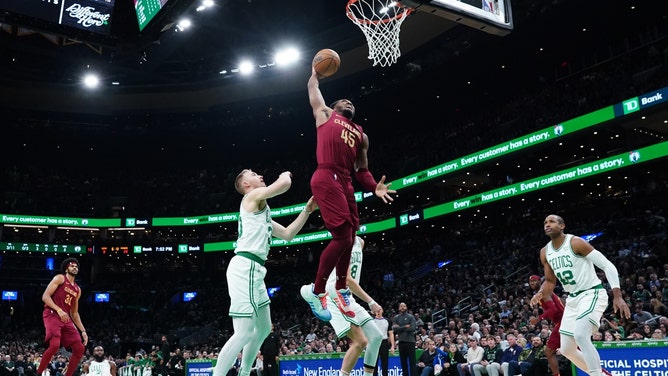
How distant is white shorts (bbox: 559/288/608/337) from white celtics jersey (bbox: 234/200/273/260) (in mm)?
3839

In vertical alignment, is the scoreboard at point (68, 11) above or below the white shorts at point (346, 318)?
above

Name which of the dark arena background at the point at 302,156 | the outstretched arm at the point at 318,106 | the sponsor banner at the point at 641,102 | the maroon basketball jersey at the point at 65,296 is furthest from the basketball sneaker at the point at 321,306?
the sponsor banner at the point at 641,102

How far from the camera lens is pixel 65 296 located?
31.9ft

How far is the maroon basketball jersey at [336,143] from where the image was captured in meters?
6.21

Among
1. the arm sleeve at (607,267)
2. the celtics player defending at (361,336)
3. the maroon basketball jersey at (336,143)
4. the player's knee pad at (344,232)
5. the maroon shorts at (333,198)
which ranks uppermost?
the maroon basketball jersey at (336,143)

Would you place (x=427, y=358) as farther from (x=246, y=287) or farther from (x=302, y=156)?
(x=302, y=156)

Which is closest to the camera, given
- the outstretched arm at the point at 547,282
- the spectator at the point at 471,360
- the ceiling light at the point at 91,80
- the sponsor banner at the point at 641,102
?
the outstretched arm at the point at 547,282

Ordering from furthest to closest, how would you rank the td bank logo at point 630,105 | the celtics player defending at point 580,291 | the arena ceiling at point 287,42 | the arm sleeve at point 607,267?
the arena ceiling at point 287,42 < the td bank logo at point 630,105 < the arm sleeve at point 607,267 < the celtics player defending at point 580,291

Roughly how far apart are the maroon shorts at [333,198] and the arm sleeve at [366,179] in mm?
382

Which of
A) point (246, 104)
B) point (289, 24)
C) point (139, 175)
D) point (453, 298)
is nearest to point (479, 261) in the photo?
point (453, 298)

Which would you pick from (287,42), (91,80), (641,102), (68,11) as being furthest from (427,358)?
(91,80)

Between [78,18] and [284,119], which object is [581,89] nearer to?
[284,119]

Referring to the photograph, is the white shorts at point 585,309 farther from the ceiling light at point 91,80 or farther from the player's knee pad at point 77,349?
the ceiling light at point 91,80

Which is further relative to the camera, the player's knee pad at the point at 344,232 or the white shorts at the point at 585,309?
the white shorts at the point at 585,309
